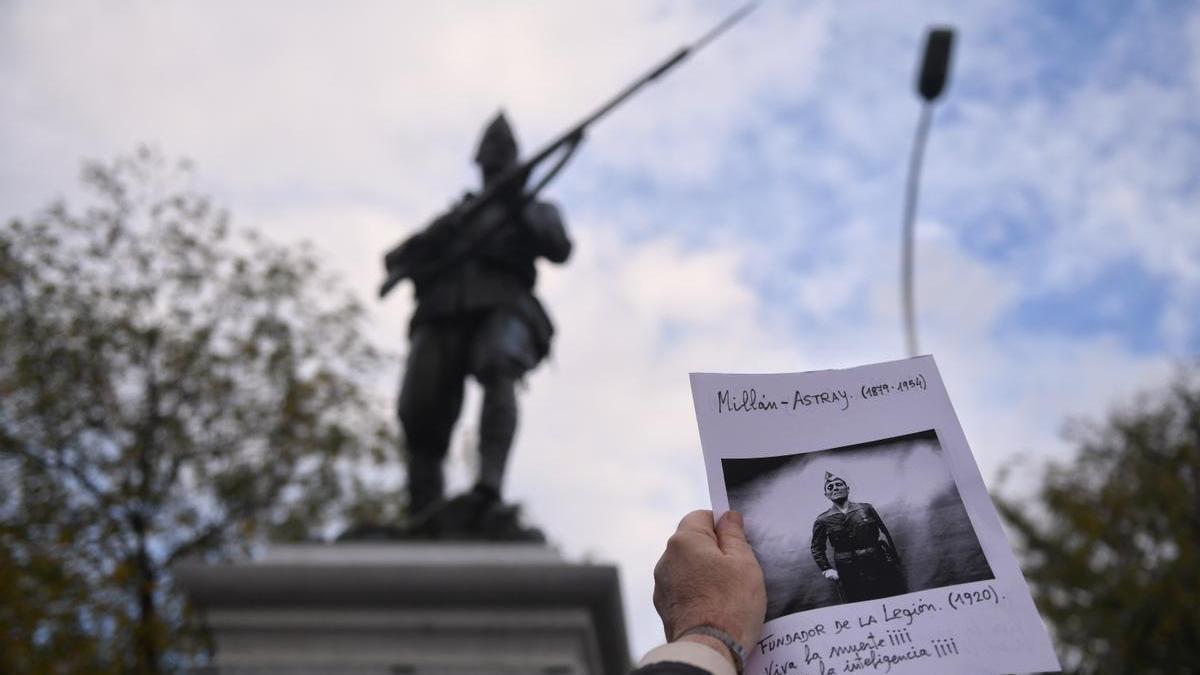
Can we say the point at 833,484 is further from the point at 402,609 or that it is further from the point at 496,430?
the point at 496,430

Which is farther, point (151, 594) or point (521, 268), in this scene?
point (151, 594)

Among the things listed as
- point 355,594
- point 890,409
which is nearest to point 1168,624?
point 355,594

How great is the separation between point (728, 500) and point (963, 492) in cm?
36

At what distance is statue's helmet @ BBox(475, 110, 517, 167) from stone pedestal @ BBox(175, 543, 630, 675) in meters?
2.81

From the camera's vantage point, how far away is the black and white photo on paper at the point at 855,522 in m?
1.64

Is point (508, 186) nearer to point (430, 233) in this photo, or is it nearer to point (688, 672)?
point (430, 233)

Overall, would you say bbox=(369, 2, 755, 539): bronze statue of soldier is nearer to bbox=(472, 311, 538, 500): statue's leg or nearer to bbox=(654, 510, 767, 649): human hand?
bbox=(472, 311, 538, 500): statue's leg

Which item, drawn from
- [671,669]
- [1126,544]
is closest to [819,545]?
[671,669]

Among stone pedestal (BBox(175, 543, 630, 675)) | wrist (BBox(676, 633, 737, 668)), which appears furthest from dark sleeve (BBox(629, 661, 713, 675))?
stone pedestal (BBox(175, 543, 630, 675))

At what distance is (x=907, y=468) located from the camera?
5.79ft

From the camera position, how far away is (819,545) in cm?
167

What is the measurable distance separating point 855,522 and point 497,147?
214 inches

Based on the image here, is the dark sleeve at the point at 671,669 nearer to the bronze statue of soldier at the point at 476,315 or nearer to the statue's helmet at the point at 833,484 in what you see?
the statue's helmet at the point at 833,484

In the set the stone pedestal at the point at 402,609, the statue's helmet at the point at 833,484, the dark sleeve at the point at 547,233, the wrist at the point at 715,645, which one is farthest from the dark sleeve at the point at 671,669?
the dark sleeve at the point at 547,233
